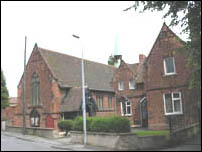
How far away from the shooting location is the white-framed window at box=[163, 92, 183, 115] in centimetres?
2264

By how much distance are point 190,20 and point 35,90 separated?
27.7 metres

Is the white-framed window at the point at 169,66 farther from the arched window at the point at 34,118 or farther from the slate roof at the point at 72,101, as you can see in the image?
the arched window at the point at 34,118

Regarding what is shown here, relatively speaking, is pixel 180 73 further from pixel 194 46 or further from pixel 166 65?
pixel 194 46

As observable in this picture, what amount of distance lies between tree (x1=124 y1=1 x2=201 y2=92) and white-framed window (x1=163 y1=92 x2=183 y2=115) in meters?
8.43

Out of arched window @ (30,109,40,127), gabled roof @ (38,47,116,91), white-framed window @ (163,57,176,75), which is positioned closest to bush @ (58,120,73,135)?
gabled roof @ (38,47,116,91)

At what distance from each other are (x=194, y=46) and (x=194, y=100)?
347 inches

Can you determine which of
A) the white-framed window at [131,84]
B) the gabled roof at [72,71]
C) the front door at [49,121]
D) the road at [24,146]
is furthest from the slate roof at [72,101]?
the road at [24,146]

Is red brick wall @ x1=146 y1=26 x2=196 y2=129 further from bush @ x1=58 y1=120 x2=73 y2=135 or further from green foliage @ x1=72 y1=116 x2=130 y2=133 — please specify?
bush @ x1=58 y1=120 x2=73 y2=135

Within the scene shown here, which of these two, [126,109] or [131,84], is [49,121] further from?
[131,84]

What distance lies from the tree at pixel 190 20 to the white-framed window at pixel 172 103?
8434 millimetres

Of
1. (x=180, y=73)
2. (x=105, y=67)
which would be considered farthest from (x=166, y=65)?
(x=105, y=67)

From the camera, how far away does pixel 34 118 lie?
35656mm

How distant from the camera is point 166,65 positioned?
2403cm

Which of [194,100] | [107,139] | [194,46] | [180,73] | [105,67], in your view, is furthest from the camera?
[105,67]
